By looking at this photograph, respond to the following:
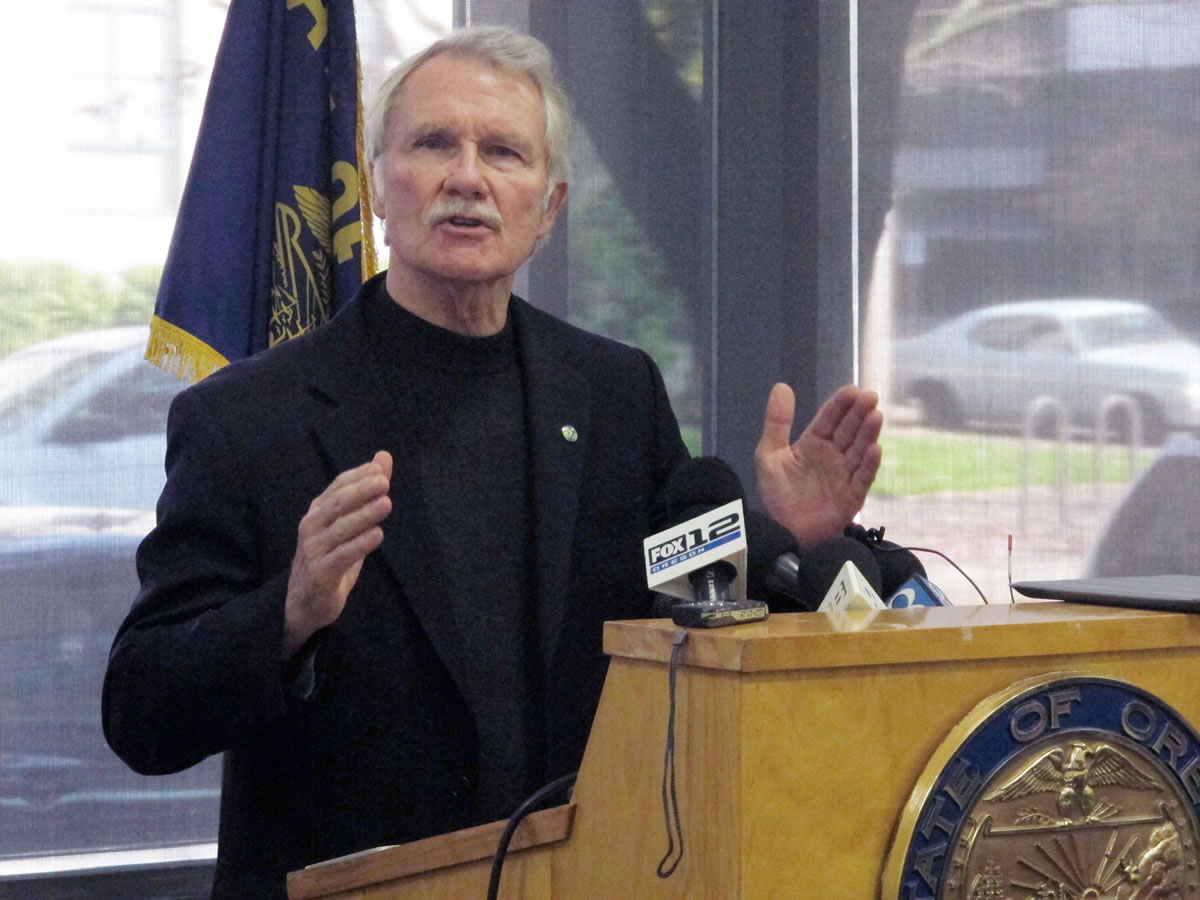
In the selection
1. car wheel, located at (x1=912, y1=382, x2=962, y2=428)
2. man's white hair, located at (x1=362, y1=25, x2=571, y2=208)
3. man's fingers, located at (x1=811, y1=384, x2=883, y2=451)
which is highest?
man's white hair, located at (x1=362, y1=25, x2=571, y2=208)

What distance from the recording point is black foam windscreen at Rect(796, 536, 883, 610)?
130 cm

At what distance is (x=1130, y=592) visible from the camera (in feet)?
3.56

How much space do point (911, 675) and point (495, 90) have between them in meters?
1.14

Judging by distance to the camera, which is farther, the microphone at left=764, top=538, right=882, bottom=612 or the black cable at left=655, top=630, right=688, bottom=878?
the microphone at left=764, top=538, right=882, bottom=612

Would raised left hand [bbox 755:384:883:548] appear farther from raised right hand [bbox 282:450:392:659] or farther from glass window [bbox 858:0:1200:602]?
glass window [bbox 858:0:1200:602]

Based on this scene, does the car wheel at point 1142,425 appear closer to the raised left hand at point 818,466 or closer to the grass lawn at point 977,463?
the grass lawn at point 977,463

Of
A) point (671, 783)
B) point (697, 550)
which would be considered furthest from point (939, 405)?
point (671, 783)

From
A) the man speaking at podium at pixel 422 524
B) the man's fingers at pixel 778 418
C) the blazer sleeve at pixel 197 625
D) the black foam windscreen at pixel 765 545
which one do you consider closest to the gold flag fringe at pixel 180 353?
the man speaking at podium at pixel 422 524

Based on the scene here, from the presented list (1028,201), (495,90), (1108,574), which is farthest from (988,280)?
(495,90)

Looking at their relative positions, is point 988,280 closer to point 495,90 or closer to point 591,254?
point 591,254

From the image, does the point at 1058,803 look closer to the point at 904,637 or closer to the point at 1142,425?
the point at 904,637

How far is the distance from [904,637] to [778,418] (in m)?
0.70

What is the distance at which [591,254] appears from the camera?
3.52 meters

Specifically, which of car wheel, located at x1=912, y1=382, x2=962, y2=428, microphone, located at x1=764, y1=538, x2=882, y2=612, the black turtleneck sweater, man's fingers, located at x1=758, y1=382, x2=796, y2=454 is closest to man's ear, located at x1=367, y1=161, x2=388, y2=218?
the black turtleneck sweater
